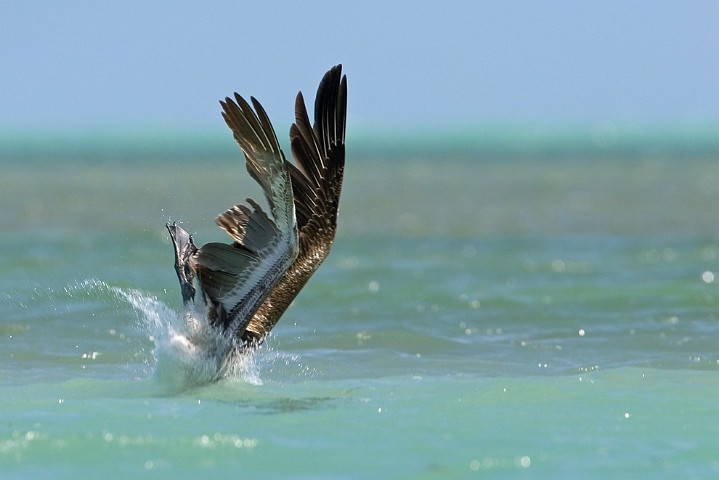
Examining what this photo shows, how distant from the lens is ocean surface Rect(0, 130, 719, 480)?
6.20m

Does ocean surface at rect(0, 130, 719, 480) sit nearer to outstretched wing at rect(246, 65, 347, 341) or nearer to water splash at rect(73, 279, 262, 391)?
water splash at rect(73, 279, 262, 391)

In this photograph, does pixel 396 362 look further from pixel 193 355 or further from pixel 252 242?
pixel 252 242

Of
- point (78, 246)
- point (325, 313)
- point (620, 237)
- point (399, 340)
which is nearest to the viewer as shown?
point (399, 340)

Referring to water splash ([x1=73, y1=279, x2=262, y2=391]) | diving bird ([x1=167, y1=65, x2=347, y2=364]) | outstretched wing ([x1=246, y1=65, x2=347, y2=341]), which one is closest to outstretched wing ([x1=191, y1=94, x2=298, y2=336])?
diving bird ([x1=167, y1=65, x2=347, y2=364])

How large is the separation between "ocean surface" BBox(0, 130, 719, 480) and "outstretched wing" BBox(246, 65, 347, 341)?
0.37m

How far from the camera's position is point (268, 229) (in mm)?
7379

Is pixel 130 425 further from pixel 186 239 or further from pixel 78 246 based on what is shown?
pixel 78 246

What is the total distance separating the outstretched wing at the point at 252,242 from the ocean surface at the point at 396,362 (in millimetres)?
470

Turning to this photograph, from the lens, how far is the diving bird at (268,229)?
7.29 m

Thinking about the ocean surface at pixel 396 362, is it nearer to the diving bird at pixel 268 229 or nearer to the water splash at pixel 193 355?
the water splash at pixel 193 355

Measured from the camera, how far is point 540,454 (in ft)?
20.3

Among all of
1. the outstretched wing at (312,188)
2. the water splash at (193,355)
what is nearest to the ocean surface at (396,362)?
the water splash at (193,355)

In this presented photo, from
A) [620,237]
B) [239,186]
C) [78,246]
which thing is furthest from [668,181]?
[78,246]

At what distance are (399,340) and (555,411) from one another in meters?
2.75
